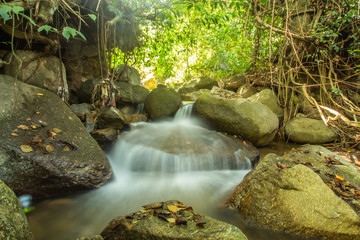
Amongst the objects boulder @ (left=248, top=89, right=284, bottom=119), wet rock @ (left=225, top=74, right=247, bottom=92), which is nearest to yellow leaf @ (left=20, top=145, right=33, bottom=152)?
boulder @ (left=248, top=89, right=284, bottom=119)

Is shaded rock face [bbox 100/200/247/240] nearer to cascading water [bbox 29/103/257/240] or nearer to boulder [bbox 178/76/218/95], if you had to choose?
cascading water [bbox 29/103/257/240]

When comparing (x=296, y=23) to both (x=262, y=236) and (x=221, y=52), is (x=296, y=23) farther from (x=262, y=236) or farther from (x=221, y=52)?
(x=262, y=236)

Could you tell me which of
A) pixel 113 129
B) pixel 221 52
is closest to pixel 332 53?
pixel 221 52

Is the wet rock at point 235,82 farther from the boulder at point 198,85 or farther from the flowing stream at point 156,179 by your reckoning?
the flowing stream at point 156,179

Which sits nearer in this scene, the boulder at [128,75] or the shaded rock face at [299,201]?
the shaded rock face at [299,201]

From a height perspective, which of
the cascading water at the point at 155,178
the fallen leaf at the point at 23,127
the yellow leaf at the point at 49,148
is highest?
the fallen leaf at the point at 23,127

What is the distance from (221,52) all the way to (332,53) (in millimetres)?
3718

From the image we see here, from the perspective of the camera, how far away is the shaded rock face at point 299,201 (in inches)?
79.8

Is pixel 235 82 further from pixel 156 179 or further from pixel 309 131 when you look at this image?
Result: pixel 156 179

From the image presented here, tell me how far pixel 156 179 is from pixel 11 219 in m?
2.48

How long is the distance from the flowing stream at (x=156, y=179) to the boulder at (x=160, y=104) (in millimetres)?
660

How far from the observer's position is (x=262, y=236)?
2195 millimetres

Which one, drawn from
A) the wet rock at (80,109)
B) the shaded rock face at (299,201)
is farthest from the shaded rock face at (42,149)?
the shaded rock face at (299,201)

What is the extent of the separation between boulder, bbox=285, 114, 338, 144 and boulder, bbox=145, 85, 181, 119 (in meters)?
3.42
